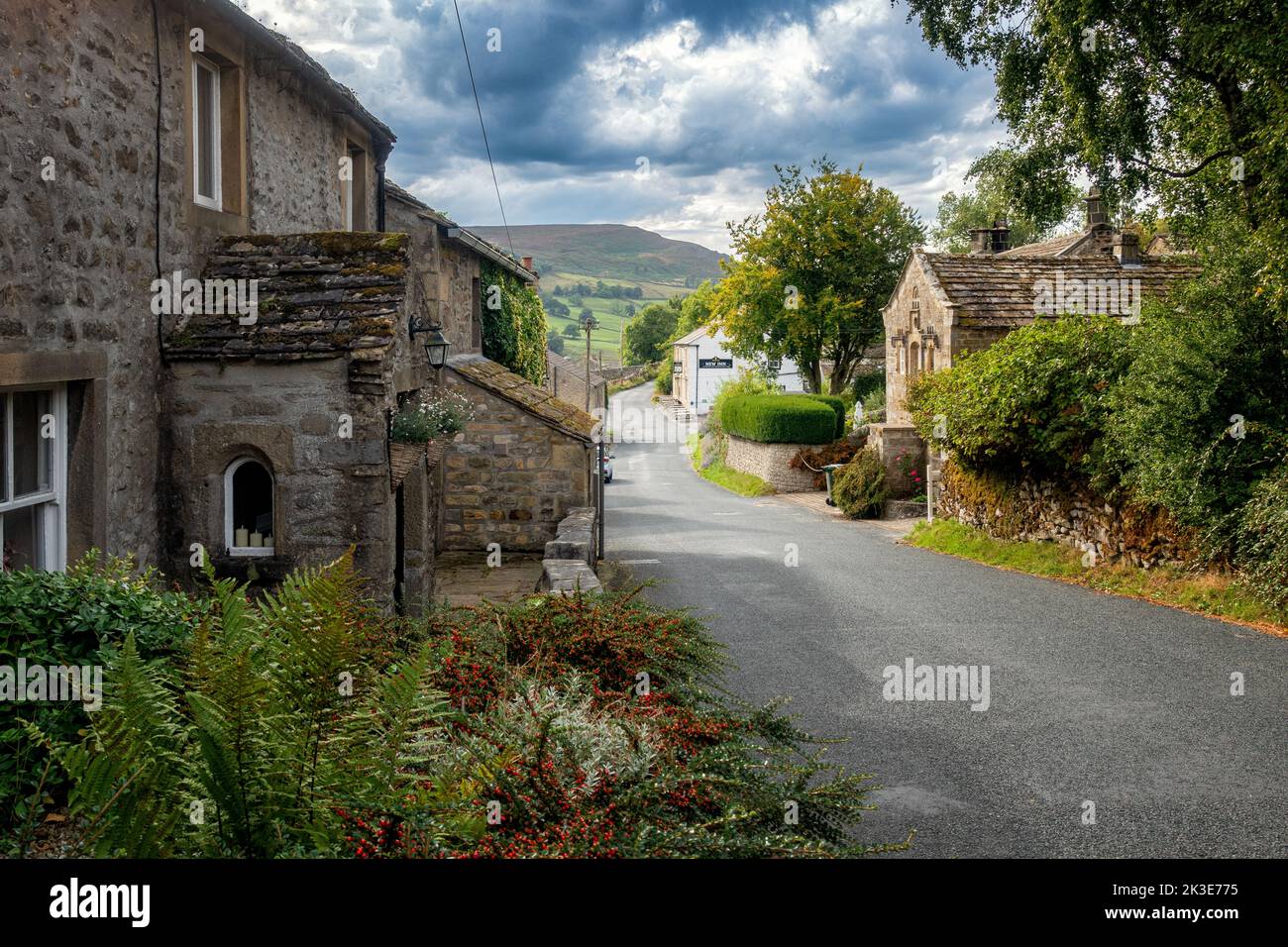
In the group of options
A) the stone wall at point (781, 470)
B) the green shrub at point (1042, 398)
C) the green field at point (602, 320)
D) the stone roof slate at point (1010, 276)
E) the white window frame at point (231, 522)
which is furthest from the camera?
the green field at point (602, 320)

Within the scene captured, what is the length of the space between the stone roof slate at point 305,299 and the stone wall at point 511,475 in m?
6.77

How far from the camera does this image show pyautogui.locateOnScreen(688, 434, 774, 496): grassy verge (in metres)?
35.9

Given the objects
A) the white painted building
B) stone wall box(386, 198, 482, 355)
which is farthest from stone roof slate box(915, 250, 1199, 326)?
the white painted building

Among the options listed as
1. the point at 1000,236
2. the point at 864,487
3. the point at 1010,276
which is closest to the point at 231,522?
the point at 864,487

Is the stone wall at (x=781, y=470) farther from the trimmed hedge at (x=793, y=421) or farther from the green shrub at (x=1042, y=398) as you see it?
the green shrub at (x=1042, y=398)

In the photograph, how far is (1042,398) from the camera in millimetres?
16625

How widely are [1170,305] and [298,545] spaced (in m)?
12.6

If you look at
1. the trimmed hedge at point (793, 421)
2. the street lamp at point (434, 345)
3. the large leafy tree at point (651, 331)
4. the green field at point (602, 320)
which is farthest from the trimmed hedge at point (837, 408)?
the green field at point (602, 320)

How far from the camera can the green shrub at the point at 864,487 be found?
26.9 m

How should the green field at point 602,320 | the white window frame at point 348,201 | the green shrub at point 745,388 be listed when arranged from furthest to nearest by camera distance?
the green field at point 602,320 < the green shrub at point 745,388 < the white window frame at point 348,201

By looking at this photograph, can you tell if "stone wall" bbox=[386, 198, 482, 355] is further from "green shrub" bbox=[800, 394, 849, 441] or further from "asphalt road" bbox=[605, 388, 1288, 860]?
"green shrub" bbox=[800, 394, 849, 441]

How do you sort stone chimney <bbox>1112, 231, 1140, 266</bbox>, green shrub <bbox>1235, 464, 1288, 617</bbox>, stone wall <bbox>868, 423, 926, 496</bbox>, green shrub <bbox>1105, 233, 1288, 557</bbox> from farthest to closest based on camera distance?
stone wall <bbox>868, 423, 926, 496</bbox>
stone chimney <bbox>1112, 231, 1140, 266</bbox>
green shrub <bbox>1105, 233, 1288, 557</bbox>
green shrub <bbox>1235, 464, 1288, 617</bbox>

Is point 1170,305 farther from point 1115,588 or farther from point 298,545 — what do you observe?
point 298,545

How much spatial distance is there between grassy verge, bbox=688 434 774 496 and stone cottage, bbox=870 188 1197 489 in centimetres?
780
